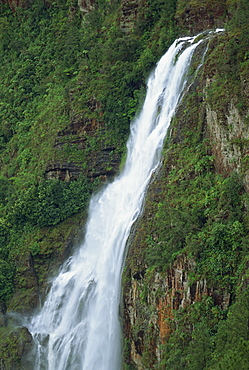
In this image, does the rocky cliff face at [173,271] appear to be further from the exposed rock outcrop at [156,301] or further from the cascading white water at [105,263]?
the cascading white water at [105,263]

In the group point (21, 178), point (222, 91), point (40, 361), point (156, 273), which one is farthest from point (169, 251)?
point (21, 178)

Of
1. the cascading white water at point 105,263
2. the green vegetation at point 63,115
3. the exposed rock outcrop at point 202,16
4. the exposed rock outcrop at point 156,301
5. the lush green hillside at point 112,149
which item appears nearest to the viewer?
the lush green hillside at point 112,149

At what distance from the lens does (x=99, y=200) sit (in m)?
31.5

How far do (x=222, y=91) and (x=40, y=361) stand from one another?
14.5 m

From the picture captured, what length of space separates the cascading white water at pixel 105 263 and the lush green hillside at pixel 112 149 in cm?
135

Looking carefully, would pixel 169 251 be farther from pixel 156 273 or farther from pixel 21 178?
→ pixel 21 178

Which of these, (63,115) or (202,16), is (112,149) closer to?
(63,115)

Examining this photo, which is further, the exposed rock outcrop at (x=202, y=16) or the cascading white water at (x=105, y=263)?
the exposed rock outcrop at (x=202, y=16)

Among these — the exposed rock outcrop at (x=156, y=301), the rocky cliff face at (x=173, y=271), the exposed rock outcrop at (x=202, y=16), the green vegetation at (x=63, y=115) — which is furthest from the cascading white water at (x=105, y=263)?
the exposed rock outcrop at (x=202, y=16)

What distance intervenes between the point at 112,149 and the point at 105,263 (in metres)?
8.08

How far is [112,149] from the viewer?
32906mm

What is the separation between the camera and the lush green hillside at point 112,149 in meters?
20.3

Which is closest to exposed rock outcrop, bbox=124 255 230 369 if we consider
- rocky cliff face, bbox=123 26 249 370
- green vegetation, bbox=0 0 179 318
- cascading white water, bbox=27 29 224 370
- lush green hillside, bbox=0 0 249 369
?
rocky cliff face, bbox=123 26 249 370

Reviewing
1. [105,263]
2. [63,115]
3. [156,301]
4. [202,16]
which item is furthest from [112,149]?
[156,301]
